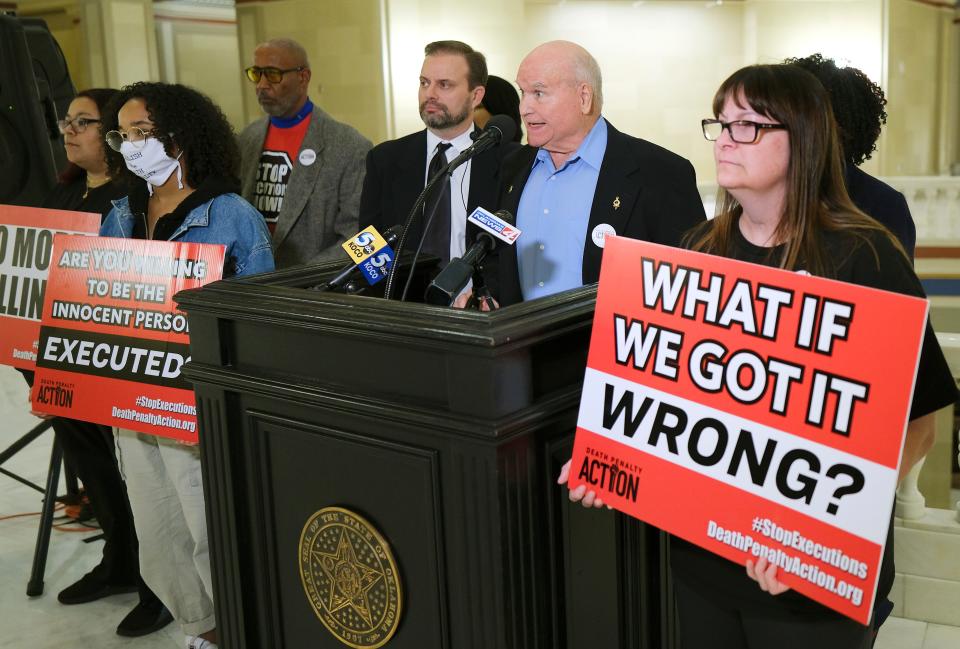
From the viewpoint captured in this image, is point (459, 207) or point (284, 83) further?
point (284, 83)

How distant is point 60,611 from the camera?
3051 mm

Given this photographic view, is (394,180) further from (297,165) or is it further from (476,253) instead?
(476,253)

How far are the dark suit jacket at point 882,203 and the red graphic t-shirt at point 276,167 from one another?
199 cm

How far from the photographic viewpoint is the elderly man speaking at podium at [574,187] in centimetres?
237

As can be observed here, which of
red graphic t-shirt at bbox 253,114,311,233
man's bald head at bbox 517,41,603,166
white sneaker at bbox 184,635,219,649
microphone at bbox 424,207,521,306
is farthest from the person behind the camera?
red graphic t-shirt at bbox 253,114,311,233

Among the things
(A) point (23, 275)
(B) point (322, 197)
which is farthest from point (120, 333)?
(B) point (322, 197)

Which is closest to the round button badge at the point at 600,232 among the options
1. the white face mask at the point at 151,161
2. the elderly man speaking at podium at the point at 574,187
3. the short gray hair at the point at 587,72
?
the elderly man speaking at podium at the point at 574,187

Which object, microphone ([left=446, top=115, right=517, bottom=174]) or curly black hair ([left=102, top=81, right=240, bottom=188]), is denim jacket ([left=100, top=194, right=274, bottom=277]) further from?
microphone ([left=446, top=115, right=517, bottom=174])

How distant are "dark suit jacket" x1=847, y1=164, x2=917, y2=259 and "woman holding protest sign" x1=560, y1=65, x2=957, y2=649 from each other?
2.74 feet

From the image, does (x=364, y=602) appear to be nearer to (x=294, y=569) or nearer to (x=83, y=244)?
(x=294, y=569)

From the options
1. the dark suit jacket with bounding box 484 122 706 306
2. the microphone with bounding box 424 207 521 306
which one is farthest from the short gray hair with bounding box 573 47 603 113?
the microphone with bounding box 424 207 521 306

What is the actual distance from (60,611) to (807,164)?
2672mm

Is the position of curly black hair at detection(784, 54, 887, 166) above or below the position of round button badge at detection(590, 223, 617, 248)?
above

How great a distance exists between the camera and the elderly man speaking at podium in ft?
7.77
